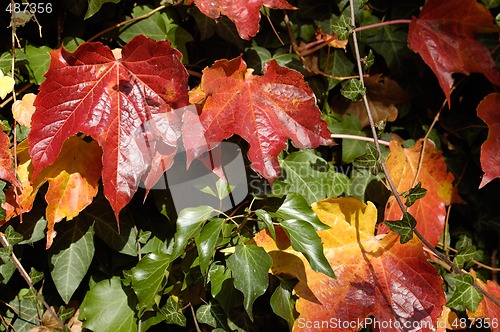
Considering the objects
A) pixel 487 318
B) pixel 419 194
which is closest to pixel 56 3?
pixel 419 194

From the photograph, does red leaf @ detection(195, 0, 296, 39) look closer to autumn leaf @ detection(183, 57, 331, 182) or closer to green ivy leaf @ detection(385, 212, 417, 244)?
autumn leaf @ detection(183, 57, 331, 182)

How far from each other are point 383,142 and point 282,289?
464mm

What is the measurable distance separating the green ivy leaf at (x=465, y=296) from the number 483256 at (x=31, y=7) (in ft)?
3.53

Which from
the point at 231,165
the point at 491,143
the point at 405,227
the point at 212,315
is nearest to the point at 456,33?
the point at 491,143

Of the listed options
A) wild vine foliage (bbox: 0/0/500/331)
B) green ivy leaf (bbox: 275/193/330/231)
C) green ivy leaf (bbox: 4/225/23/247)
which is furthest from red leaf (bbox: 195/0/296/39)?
green ivy leaf (bbox: 4/225/23/247)

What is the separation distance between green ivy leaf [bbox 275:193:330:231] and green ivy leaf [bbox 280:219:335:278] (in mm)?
28

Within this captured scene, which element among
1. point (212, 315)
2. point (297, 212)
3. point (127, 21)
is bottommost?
point (212, 315)

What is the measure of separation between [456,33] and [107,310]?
1052 millimetres

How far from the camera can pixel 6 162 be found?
0.98 metres

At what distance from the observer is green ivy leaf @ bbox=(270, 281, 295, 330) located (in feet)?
3.49

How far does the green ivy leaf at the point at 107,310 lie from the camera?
110 cm

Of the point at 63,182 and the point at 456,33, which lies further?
the point at 456,33

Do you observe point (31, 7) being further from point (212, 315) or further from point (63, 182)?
point (212, 315)

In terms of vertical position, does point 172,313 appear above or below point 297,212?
below
